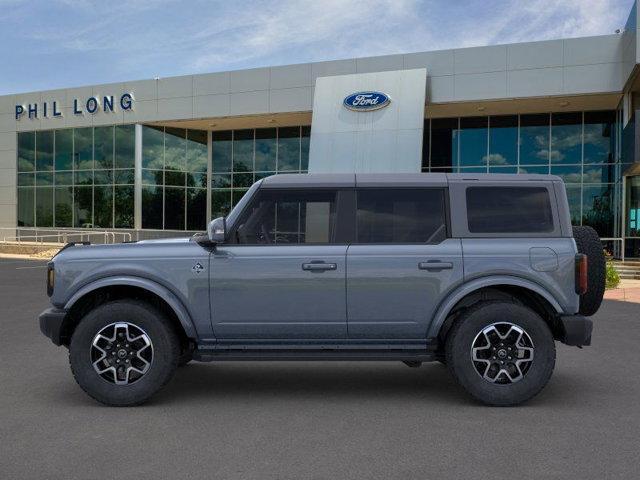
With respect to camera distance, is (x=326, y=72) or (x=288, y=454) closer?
(x=288, y=454)

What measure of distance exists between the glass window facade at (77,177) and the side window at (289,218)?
28485mm

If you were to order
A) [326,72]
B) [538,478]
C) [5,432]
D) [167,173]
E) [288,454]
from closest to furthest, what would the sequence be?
[538,478] < [288,454] < [5,432] < [326,72] < [167,173]

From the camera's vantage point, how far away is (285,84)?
28.0 meters

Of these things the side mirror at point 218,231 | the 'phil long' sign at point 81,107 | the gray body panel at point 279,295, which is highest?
the 'phil long' sign at point 81,107

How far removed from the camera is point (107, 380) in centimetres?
534

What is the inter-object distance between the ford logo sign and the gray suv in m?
20.0

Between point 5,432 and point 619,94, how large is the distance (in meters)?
24.2

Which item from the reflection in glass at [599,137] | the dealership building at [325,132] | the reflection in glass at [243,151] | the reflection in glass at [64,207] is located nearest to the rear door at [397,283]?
the dealership building at [325,132]

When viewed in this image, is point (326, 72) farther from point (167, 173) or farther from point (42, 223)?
point (42, 223)

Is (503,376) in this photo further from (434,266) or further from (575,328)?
(434,266)

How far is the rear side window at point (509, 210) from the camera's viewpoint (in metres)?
5.51

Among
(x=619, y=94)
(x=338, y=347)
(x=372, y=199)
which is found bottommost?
(x=338, y=347)

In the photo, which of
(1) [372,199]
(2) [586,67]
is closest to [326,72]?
(2) [586,67]

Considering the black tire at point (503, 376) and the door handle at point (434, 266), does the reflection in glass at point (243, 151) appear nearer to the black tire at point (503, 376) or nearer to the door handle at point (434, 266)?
the door handle at point (434, 266)
